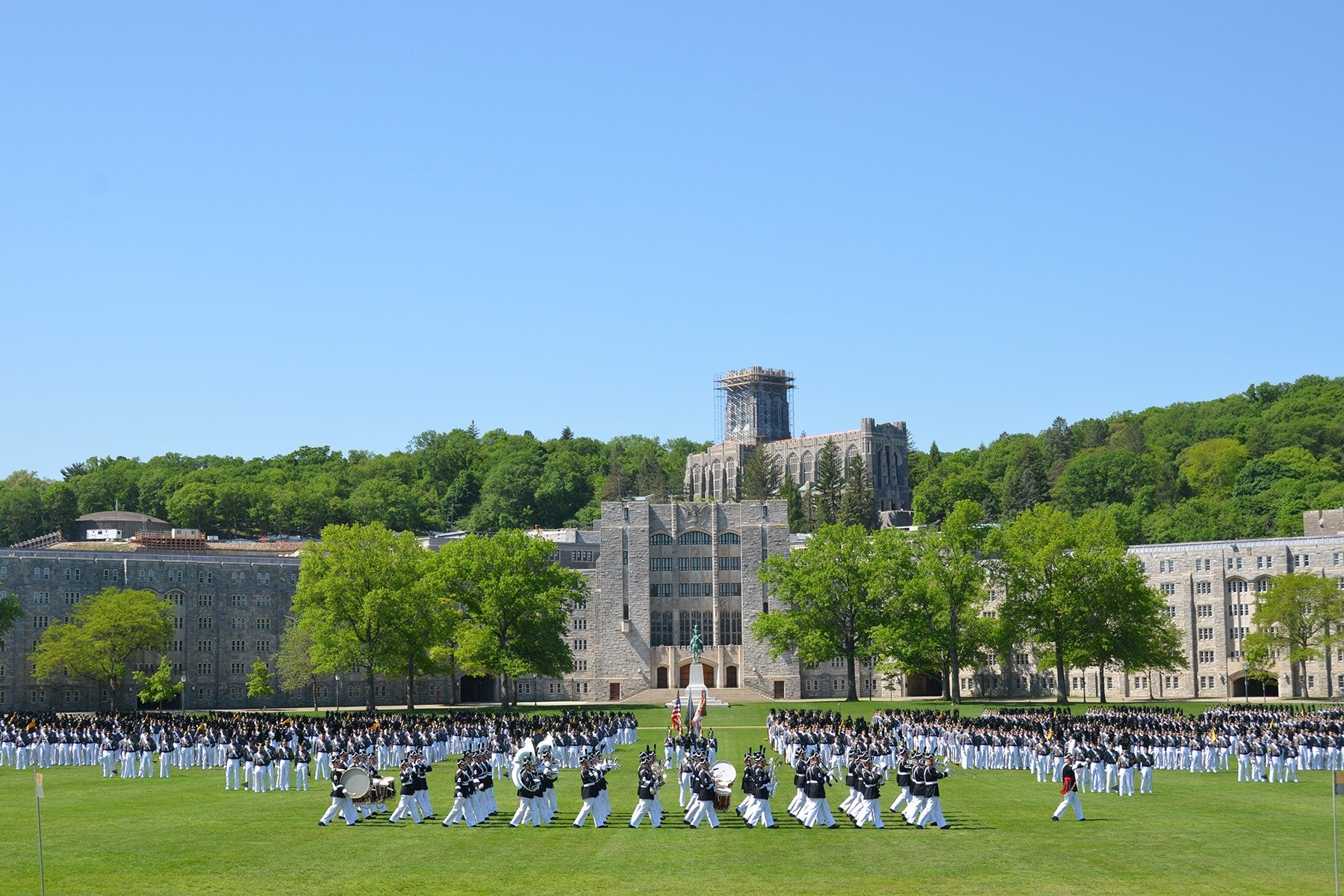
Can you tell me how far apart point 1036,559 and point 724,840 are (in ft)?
218

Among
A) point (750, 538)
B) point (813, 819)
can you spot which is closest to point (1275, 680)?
point (750, 538)

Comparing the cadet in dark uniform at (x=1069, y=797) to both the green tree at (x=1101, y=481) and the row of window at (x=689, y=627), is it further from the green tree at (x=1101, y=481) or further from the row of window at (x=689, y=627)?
the green tree at (x=1101, y=481)

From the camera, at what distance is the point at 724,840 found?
33031 millimetres

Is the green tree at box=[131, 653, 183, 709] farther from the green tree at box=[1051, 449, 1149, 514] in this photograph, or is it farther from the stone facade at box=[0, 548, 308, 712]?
the green tree at box=[1051, 449, 1149, 514]

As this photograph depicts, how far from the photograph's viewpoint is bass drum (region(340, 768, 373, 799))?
35875 mm

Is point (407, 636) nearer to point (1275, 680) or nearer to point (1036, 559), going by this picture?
point (1036, 559)

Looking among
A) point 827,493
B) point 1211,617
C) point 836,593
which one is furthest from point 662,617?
point 827,493

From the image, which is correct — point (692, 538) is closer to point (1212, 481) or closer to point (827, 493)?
point (827, 493)

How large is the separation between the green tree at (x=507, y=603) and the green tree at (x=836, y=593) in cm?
1512

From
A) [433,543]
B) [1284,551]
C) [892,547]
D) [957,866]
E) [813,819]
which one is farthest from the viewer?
[433,543]

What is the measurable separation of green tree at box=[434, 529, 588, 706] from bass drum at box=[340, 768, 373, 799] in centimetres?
5969

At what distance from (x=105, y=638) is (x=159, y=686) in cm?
508

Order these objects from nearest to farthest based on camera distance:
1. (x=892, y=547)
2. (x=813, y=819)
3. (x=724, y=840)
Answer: (x=724, y=840) → (x=813, y=819) → (x=892, y=547)

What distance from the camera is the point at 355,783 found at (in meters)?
36.1
